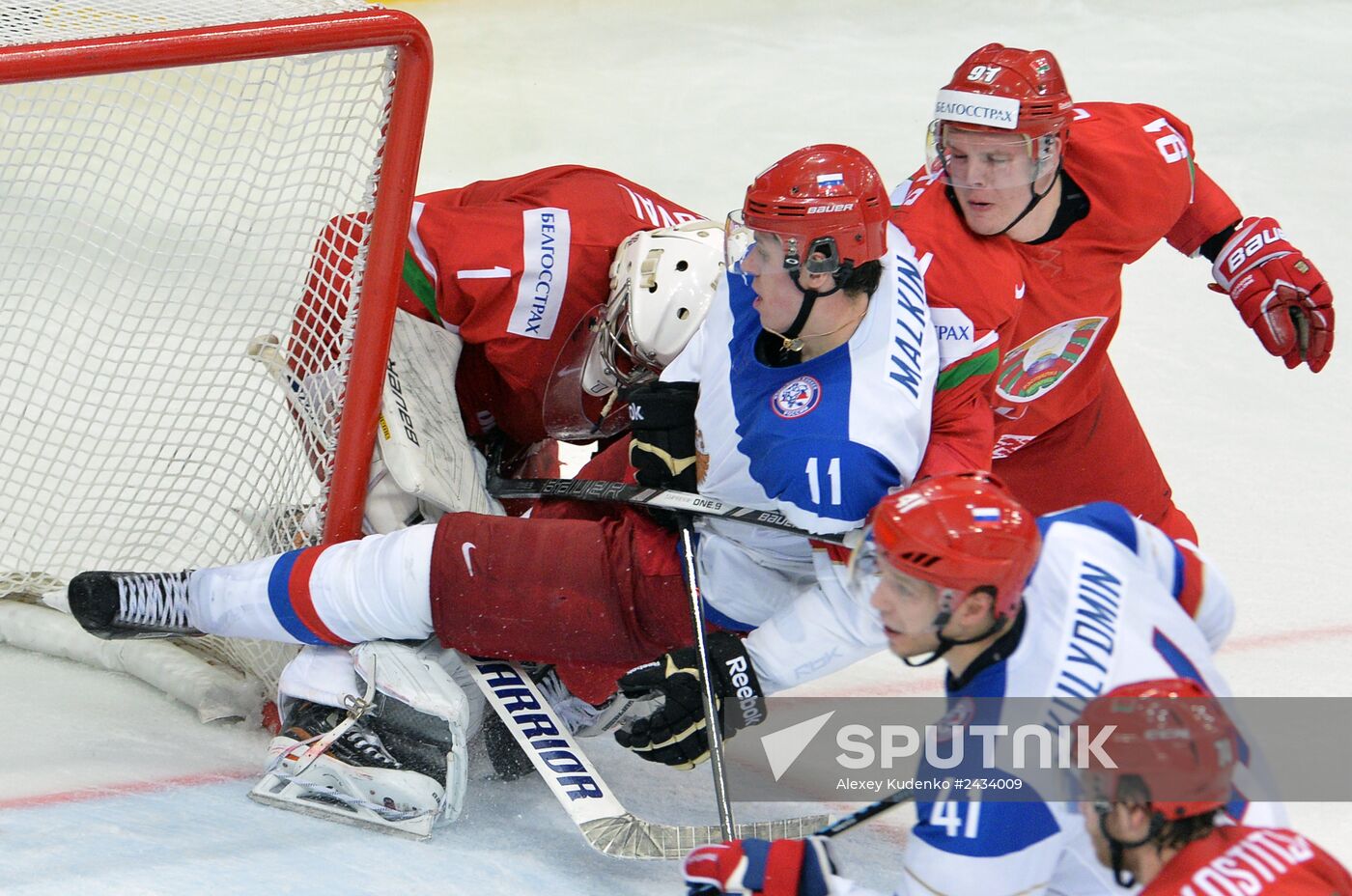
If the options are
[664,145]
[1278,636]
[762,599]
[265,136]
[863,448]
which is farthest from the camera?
[664,145]

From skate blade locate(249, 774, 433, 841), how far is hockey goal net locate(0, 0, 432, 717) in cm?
34

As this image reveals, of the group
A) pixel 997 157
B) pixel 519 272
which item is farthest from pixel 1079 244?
pixel 519 272

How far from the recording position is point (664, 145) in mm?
5949

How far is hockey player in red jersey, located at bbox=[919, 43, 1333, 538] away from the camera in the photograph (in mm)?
2777

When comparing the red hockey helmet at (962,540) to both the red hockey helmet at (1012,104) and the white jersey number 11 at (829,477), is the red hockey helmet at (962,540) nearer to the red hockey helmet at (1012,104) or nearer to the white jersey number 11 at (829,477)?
the white jersey number 11 at (829,477)

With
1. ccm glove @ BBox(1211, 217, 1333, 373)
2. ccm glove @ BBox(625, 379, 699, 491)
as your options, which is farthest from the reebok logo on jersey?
ccm glove @ BBox(1211, 217, 1333, 373)

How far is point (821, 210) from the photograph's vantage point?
239 centimetres

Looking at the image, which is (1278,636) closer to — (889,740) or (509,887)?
(889,740)

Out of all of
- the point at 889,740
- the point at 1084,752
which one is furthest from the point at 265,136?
the point at 1084,752

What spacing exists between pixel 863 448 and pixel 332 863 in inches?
41.6

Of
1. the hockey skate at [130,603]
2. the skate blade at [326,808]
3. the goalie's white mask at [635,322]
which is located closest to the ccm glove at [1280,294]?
the goalie's white mask at [635,322]

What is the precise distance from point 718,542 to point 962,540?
87 centimetres

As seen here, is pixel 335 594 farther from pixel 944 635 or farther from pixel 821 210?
pixel 944 635

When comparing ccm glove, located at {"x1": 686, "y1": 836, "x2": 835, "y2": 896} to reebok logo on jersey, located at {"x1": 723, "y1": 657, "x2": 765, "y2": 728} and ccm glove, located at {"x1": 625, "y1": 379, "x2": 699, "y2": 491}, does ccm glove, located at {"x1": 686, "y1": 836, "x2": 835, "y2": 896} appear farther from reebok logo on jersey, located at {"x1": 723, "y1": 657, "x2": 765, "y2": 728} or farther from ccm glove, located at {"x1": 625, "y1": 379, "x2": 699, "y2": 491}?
ccm glove, located at {"x1": 625, "y1": 379, "x2": 699, "y2": 491}
